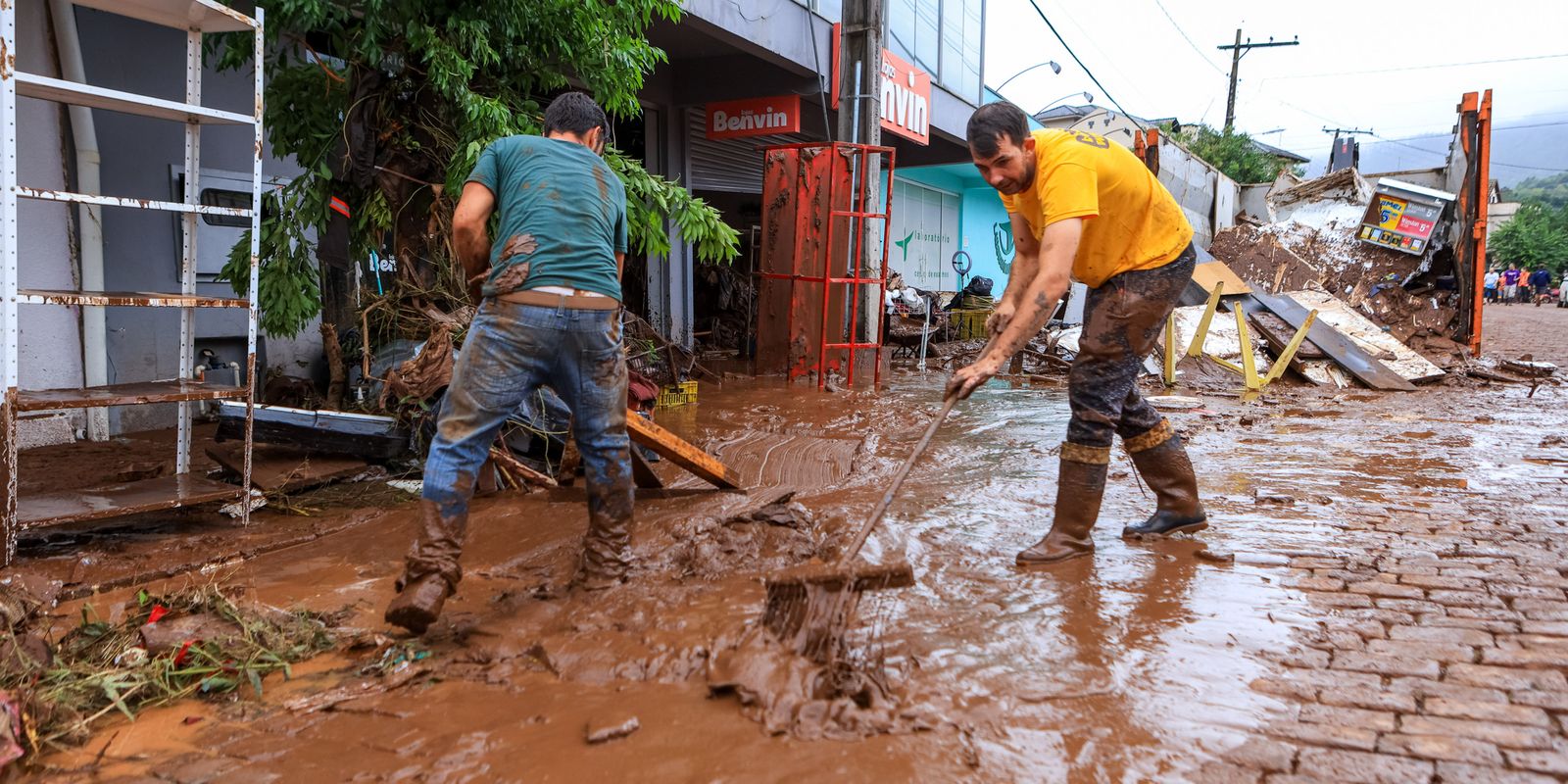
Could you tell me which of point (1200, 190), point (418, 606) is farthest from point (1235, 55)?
point (418, 606)

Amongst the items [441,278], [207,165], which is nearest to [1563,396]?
[441,278]

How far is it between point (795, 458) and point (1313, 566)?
2822mm

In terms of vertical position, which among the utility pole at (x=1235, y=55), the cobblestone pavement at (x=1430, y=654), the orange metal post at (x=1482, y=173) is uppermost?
the utility pole at (x=1235, y=55)

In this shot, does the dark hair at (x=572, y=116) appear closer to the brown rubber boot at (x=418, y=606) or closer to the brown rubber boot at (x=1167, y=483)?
the brown rubber boot at (x=418, y=606)

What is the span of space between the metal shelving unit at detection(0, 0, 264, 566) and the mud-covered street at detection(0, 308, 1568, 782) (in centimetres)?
18

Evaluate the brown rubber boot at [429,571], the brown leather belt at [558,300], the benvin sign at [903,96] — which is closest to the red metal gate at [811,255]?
the benvin sign at [903,96]

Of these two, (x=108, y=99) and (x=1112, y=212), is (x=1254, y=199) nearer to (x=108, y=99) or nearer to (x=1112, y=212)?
(x=1112, y=212)

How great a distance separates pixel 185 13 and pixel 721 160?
911 centimetres

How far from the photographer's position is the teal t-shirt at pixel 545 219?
9.91ft

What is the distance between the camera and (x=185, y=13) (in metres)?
3.95

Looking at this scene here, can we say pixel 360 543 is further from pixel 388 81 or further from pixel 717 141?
pixel 717 141

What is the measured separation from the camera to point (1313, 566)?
348cm

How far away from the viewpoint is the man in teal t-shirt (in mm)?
2879

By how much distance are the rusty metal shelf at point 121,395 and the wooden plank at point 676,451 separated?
169cm
